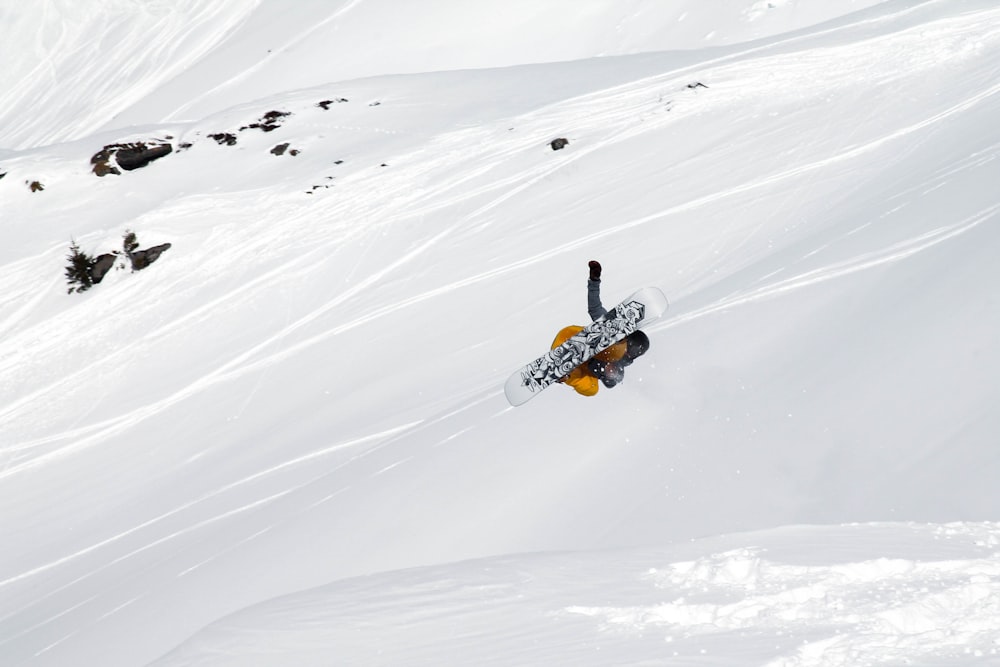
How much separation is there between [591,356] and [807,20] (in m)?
19.2

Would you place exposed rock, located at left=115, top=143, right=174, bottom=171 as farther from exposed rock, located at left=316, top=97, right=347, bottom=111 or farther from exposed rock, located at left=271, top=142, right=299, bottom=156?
exposed rock, located at left=316, top=97, right=347, bottom=111

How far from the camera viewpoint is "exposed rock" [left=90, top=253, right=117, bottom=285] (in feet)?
59.8

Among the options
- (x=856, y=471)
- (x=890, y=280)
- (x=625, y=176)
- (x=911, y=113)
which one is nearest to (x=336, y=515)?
(x=856, y=471)

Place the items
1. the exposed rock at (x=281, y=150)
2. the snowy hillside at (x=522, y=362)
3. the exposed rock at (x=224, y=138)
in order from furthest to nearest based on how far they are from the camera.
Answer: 1. the exposed rock at (x=224, y=138)
2. the exposed rock at (x=281, y=150)
3. the snowy hillside at (x=522, y=362)

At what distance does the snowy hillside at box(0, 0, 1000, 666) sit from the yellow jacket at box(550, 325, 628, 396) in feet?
1.42

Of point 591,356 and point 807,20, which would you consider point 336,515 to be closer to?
point 591,356

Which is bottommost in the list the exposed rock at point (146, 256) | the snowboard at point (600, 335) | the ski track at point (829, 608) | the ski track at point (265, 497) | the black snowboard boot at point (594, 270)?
the ski track at point (829, 608)

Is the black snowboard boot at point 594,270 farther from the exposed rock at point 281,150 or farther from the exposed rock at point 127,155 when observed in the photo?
the exposed rock at point 127,155

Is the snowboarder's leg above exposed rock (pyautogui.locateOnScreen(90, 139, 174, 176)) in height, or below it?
below

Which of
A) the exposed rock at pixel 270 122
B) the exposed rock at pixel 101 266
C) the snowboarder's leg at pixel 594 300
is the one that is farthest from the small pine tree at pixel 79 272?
the snowboarder's leg at pixel 594 300

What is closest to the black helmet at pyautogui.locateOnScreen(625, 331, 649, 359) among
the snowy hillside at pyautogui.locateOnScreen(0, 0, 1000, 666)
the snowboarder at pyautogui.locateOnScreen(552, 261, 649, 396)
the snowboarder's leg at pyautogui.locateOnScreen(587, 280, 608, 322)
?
the snowboarder at pyautogui.locateOnScreen(552, 261, 649, 396)

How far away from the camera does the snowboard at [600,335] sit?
10055mm

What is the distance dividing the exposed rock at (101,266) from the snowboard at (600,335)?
1140cm

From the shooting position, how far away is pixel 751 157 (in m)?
15.9
